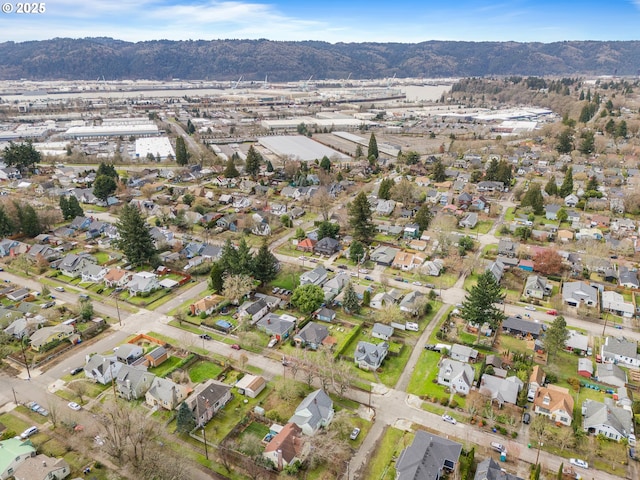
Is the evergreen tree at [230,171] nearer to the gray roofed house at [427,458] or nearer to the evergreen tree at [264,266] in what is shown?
the evergreen tree at [264,266]

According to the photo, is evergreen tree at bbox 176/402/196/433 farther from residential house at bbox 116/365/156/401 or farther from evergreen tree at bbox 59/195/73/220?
evergreen tree at bbox 59/195/73/220

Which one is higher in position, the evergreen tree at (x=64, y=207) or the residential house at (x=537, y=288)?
the evergreen tree at (x=64, y=207)

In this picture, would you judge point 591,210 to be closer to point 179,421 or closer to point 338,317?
point 338,317

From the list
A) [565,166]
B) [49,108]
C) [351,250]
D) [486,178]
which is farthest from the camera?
[49,108]

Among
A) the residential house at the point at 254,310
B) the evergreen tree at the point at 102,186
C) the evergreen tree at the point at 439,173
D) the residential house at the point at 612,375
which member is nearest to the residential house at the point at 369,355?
the residential house at the point at 254,310

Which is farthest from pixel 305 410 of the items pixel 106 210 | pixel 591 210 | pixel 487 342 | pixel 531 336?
pixel 591 210
